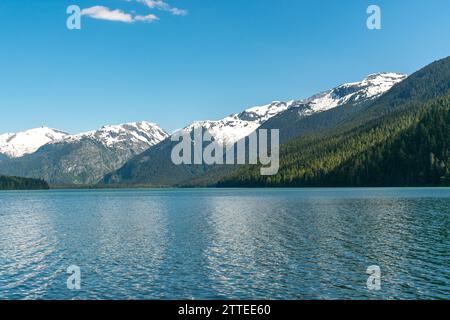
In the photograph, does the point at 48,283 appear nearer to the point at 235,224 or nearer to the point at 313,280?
the point at 313,280

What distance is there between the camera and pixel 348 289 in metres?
40.8

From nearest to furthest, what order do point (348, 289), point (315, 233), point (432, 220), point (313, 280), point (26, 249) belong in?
1. point (348, 289)
2. point (313, 280)
3. point (26, 249)
4. point (315, 233)
5. point (432, 220)

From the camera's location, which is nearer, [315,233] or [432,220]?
[315,233]

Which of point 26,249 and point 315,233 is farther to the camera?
point 315,233

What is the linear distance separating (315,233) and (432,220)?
91.4 ft

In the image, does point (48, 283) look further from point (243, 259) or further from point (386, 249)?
point (386, 249)

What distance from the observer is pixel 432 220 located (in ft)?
291

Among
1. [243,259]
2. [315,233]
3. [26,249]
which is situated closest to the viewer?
[243,259]

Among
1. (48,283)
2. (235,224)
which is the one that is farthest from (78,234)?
(48,283)
